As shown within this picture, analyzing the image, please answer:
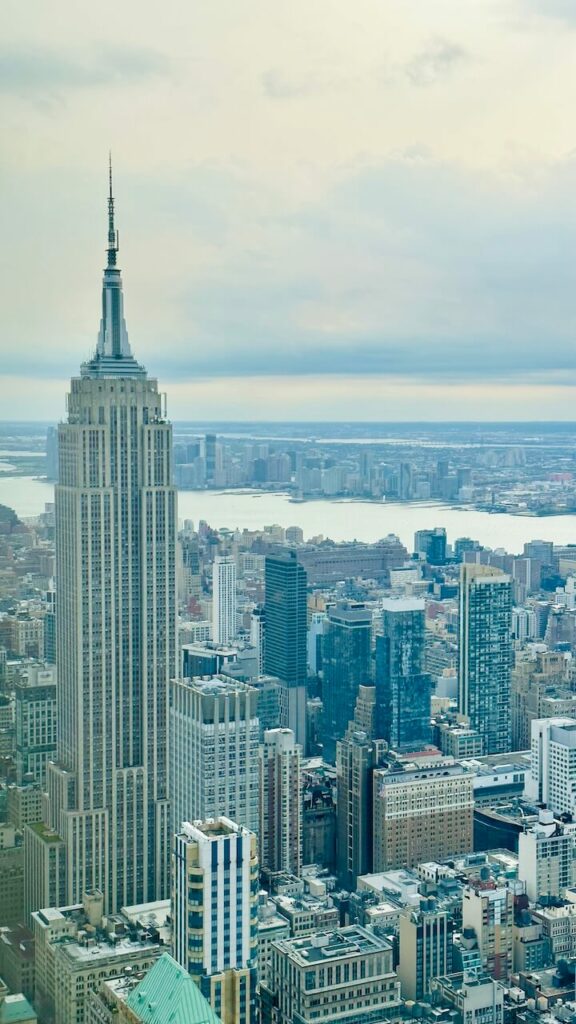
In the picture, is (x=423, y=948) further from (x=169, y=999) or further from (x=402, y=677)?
(x=402, y=677)

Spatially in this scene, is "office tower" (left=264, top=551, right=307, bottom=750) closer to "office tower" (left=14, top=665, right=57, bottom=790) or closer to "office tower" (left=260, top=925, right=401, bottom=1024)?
"office tower" (left=14, top=665, right=57, bottom=790)

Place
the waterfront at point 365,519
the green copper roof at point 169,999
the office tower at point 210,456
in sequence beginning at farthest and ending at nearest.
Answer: the waterfront at point 365,519
the office tower at point 210,456
the green copper roof at point 169,999

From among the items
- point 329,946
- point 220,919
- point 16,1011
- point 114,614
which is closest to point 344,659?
point 114,614

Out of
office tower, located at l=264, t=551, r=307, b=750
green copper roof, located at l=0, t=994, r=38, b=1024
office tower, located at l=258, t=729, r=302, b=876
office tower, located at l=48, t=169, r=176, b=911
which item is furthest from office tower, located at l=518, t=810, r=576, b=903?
green copper roof, located at l=0, t=994, r=38, b=1024

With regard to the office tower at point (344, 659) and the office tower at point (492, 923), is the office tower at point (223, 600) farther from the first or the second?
the office tower at point (492, 923)

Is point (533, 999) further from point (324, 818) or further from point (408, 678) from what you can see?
point (408, 678)

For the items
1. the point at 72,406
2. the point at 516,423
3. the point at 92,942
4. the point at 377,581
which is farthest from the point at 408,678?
the point at 92,942

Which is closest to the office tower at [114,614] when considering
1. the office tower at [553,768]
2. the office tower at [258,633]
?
the office tower at [258,633]
